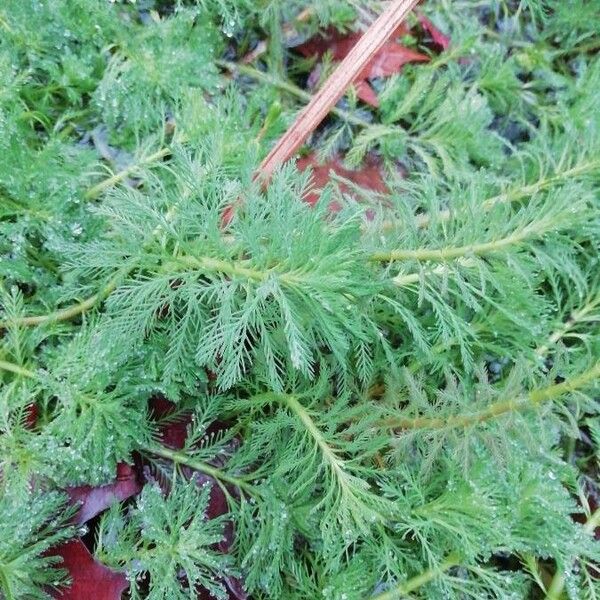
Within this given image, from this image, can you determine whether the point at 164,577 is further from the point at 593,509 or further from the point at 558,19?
the point at 558,19

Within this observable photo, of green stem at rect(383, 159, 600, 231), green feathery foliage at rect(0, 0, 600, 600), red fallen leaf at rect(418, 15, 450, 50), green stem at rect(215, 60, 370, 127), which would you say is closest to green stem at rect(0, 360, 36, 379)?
green feathery foliage at rect(0, 0, 600, 600)

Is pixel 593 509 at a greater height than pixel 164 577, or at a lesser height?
greater

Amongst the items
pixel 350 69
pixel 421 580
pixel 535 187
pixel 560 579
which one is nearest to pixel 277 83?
pixel 350 69

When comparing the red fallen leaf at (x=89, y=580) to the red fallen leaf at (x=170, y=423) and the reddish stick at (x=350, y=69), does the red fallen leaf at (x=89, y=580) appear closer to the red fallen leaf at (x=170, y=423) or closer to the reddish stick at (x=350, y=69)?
the red fallen leaf at (x=170, y=423)

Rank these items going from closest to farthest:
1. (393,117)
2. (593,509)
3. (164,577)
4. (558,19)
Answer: (164,577) < (593,509) < (393,117) < (558,19)

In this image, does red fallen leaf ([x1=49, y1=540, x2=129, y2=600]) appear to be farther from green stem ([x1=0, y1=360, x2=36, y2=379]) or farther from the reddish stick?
the reddish stick

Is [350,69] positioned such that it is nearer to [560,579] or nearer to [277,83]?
[277,83]

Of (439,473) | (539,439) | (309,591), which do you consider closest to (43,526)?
(309,591)
